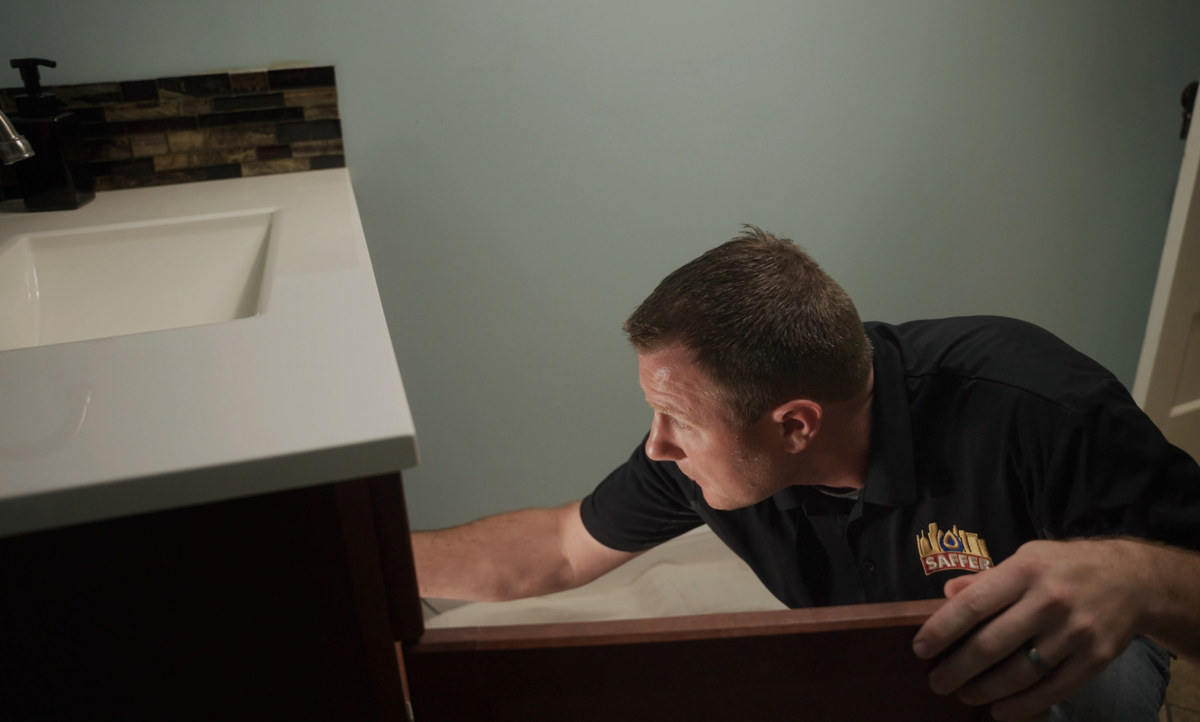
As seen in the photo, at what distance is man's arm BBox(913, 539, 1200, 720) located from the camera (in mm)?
494

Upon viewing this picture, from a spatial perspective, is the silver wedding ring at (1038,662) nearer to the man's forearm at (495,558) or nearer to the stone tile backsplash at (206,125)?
the man's forearm at (495,558)

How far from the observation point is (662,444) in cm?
91

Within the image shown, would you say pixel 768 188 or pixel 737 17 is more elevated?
pixel 737 17

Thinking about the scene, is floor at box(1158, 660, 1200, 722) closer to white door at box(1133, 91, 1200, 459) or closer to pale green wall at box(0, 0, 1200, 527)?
white door at box(1133, 91, 1200, 459)

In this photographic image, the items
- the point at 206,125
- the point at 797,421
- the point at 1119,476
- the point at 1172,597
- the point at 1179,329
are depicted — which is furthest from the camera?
the point at 1179,329

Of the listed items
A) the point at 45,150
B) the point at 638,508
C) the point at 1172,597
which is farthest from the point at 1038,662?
the point at 45,150

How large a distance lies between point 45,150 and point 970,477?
114 cm

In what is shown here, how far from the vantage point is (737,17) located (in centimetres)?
130

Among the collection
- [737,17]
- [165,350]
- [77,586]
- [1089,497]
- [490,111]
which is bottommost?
[1089,497]

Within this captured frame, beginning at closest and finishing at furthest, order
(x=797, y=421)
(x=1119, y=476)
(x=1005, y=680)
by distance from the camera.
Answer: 1. (x=1005, y=680)
2. (x=1119, y=476)
3. (x=797, y=421)

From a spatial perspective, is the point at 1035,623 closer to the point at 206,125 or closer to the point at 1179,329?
the point at 206,125

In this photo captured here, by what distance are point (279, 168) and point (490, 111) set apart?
33cm

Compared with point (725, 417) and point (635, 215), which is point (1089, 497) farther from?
point (635, 215)

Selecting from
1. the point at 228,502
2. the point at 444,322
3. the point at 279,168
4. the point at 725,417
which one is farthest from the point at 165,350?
the point at 444,322
